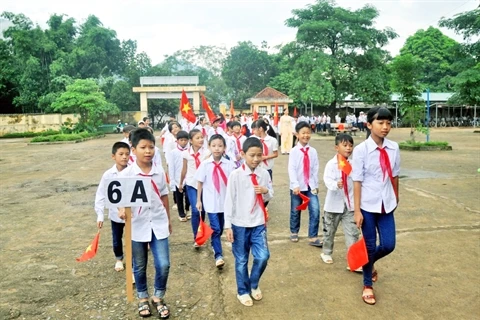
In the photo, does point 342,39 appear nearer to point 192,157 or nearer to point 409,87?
point 409,87

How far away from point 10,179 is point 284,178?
7121 mm

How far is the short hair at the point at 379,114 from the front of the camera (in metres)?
3.34

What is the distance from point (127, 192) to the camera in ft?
10.2

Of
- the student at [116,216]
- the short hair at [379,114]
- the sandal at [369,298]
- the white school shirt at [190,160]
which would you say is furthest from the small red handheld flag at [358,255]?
the white school shirt at [190,160]

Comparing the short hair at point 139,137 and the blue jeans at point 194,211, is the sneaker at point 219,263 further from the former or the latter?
the short hair at point 139,137

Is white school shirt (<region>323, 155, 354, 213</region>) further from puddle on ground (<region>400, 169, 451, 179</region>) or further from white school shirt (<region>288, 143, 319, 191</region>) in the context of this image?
puddle on ground (<region>400, 169, 451, 179</region>)

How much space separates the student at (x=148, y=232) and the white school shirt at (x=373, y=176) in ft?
5.44

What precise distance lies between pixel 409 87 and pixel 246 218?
48.1 feet

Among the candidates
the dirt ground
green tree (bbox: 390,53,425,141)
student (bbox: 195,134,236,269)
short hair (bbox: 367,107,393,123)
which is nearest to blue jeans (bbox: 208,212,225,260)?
student (bbox: 195,134,236,269)

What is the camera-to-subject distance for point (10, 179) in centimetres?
1069

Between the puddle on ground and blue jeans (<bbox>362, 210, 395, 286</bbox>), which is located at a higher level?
blue jeans (<bbox>362, 210, 395, 286</bbox>)

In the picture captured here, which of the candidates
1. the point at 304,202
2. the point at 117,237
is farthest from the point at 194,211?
the point at 304,202

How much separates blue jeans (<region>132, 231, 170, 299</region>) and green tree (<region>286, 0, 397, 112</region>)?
2385 cm

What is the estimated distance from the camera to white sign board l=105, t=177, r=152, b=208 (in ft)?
10.1
